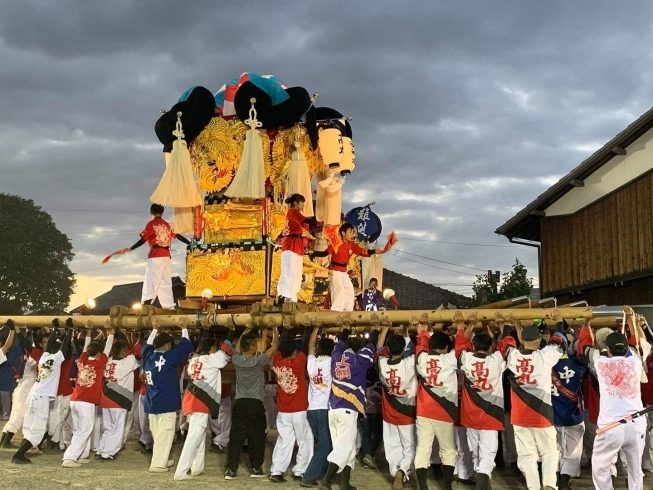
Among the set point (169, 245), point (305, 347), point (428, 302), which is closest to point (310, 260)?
point (169, 245)

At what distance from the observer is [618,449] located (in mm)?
5887

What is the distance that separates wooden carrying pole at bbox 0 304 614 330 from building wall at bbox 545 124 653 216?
7.23 m

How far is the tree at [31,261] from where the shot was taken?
25328 mm

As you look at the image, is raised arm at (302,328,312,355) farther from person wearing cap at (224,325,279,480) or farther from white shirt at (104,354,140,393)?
white shirt at (104,354,140,393)

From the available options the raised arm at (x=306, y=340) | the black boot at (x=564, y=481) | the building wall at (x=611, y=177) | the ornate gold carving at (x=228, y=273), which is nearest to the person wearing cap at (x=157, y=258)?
the ornate gold carving at (x=228, y=273)

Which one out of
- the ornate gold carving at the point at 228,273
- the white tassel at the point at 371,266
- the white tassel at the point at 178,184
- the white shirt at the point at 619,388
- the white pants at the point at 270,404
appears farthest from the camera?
the white tassel at the point at 371,266

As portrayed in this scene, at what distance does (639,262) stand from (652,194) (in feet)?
4.63

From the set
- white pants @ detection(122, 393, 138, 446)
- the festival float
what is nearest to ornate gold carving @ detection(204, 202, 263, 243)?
the festival float

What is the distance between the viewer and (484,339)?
253 inches

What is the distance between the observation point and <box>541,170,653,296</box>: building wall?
13.1 metres

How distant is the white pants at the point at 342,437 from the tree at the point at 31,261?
21.9 meters

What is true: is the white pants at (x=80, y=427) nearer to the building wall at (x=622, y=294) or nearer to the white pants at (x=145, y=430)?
the white pants at (x=145, y=430)

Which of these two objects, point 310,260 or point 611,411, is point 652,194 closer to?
point 310,260

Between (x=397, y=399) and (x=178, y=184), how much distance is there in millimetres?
5288
